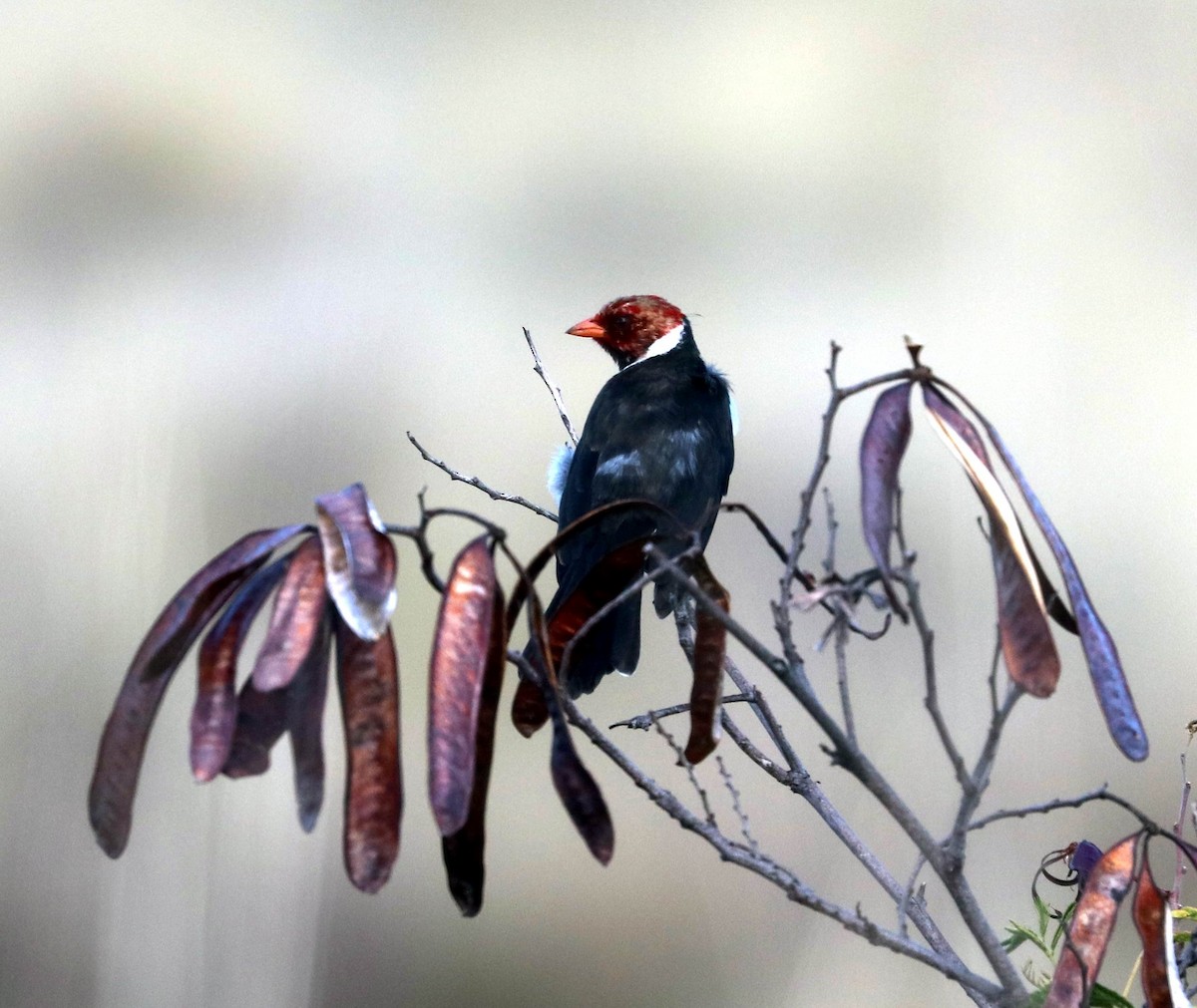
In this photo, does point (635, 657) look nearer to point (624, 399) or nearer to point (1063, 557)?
point (624, 399)

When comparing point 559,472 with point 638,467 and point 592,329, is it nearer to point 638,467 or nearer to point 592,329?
point 638,467

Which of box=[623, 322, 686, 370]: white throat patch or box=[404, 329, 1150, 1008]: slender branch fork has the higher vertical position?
box=[623, 322, 686, 370]: white throat patch

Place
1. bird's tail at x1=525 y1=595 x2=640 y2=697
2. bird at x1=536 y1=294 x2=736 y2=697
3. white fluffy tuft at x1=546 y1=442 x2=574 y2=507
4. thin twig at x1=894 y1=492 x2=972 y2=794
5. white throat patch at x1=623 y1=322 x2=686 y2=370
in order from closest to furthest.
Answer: thin twig at x1=894 y1=492 x2=972 y2=794 → bird's tail at x1=525 y1=595 x2=640 y2=697 → bird at x1=536 y1=294 x2=736 y2=697 → white fluffy tuft at x1=546 y1=442 x2=574 y2=507 → white throat patch at x1=623 y1=322 x2=686 y2=370

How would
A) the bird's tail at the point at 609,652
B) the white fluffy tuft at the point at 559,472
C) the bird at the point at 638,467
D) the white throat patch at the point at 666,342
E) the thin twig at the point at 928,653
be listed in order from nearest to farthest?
the thin twig at the point at 928,653 → the bird's tail at the point at 609,652 → the bird at the point at 638,467 → the white fluffy tuft at the point at 559,472 → the white throat patch at the point at 666,342

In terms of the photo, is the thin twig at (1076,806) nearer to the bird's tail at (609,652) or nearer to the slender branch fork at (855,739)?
the slender branch fork at (855,739)

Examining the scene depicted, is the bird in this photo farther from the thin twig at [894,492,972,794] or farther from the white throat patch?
the thin twig at [894,492,972,794]

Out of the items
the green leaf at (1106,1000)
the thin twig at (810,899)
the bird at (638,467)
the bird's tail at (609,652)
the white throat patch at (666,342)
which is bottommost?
the green leaf at (1106,1000)

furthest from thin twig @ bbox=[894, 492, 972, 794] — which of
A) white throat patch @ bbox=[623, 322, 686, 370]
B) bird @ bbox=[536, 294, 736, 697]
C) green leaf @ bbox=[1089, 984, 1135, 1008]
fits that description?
white throat patch @ bbox=[623, 322, 686, 370]

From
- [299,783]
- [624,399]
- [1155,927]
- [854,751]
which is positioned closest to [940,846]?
[854,751]

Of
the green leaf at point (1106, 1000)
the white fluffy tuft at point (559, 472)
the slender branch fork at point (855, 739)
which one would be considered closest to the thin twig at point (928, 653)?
the slender branch fork at point (855, 739)

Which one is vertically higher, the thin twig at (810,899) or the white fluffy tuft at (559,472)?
the white fluffy tuft at (559,472)
